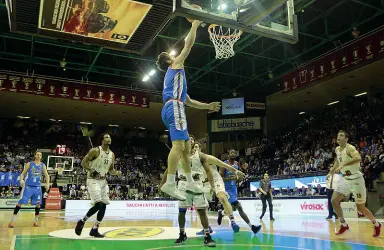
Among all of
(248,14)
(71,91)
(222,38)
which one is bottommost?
(248,14)

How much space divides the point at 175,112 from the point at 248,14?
358 centimetres

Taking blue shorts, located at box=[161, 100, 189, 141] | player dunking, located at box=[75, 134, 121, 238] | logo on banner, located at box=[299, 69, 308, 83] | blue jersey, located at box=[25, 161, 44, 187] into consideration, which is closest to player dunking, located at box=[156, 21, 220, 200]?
blue shorts, located at box=[161, 100, 189, 141]

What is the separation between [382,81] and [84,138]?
26.9 metres

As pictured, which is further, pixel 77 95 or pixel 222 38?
pixel 77 95

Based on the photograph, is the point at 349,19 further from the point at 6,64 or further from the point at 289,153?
the point at 6,64

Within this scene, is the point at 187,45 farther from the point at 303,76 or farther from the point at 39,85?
the point at 39,85

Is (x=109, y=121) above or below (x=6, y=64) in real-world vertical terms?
below

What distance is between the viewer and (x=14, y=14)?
1076 cm

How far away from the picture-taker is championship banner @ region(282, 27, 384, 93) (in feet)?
55.4

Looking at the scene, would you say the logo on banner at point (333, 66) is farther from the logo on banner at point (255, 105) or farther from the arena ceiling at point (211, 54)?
the logo on banner at point (255, 105)

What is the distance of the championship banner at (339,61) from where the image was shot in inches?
665

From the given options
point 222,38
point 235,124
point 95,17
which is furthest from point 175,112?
point 235,124

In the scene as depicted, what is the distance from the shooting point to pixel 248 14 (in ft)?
24.3

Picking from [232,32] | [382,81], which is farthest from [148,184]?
[232,32]
